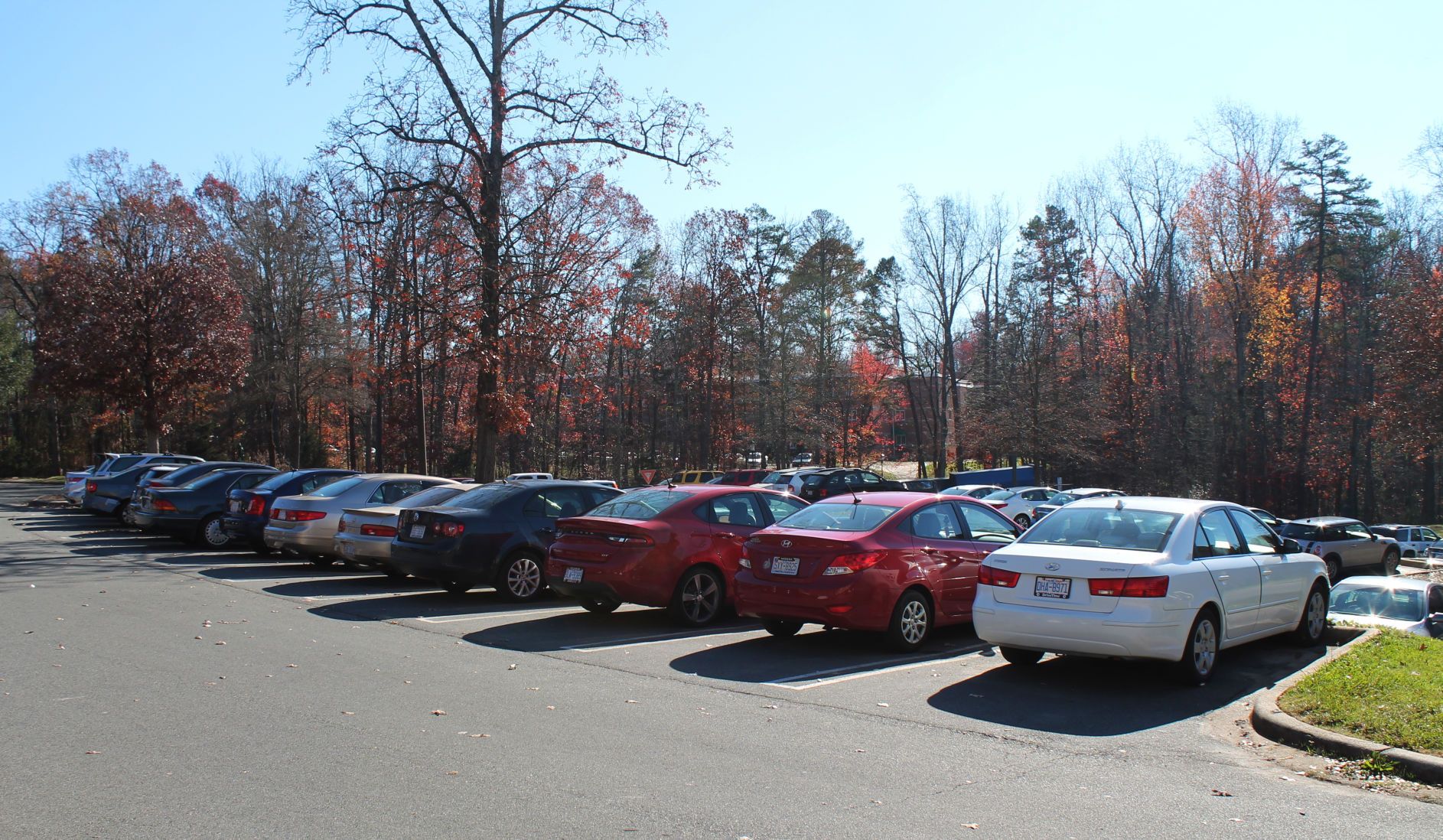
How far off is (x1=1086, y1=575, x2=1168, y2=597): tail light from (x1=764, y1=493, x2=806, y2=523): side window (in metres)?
4.55

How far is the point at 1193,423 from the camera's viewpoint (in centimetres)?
5509

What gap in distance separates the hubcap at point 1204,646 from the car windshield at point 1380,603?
9217 millimetres

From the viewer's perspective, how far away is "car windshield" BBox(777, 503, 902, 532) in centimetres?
942

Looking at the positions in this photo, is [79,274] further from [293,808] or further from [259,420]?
[293,808]

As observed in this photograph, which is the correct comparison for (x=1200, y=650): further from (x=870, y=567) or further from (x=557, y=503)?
(x=557, y=503)

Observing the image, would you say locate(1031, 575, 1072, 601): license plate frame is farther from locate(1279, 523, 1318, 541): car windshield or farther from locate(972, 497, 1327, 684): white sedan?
locate(1279, 523, 1318, 541): car windshield

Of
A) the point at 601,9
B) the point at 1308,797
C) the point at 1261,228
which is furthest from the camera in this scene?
the point at 1261,228

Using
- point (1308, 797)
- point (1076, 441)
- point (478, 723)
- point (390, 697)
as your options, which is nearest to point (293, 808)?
point (478, 723)

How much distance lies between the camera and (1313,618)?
380 inches

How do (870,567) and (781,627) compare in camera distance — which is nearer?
(870,567)

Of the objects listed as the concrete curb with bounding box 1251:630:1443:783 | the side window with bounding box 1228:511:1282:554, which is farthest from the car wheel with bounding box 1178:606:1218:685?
the side window with bounding box 1228:511:1282:554

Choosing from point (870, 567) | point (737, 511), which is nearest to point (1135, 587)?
point (870, 567)

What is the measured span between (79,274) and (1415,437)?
46.1 m

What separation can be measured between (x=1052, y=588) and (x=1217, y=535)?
1876 mm
